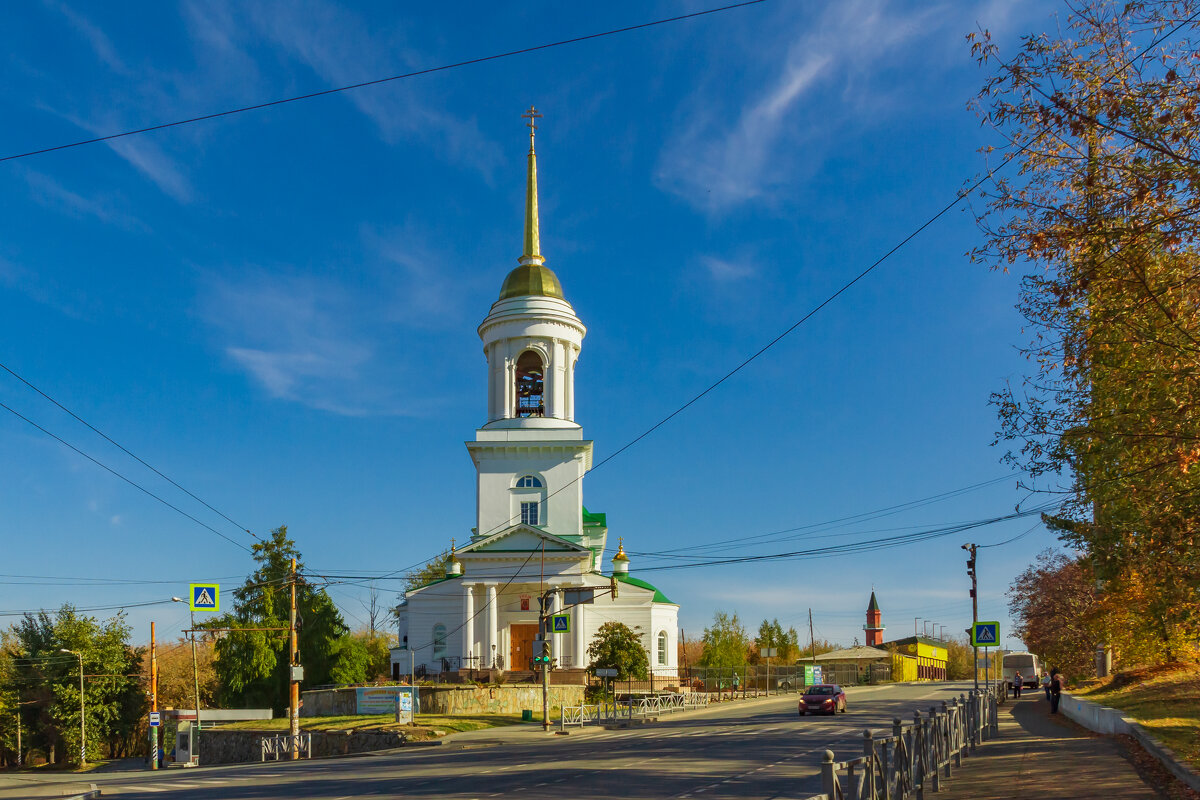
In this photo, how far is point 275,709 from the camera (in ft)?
212

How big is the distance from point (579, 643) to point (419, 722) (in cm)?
1570

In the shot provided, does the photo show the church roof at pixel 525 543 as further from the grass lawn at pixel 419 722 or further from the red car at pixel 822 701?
the red car at pixel 822 701

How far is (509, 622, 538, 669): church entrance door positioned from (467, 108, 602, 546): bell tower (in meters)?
5.30

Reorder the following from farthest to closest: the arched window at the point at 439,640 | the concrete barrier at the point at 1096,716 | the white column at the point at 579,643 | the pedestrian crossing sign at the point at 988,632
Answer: the arched window at the point at 439,640, the white column at the point at 579,643, the pedestrian crossing sign at the point at 988,632, the concrete barrier at the point at 1096,716

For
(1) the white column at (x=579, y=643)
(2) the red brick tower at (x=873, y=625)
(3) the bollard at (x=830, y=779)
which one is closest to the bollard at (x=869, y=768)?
(3) the bollard at (x=830, y=779)

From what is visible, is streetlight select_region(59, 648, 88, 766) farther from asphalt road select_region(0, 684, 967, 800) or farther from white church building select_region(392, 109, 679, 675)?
asphalt road select_region(0, 684, 967, 800)

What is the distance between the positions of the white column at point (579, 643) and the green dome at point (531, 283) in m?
17.7

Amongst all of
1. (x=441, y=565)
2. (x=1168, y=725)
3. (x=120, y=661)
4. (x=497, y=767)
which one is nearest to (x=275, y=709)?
(x=120, y=661)

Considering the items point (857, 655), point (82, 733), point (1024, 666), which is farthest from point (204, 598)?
point (857, 655)

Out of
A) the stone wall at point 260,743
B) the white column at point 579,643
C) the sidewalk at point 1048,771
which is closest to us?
the sidewalk at point 1048,771

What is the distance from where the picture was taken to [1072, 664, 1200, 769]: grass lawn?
18.9m

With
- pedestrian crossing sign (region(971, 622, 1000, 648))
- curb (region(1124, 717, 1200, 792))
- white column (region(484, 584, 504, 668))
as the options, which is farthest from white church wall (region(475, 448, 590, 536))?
curb (region(1124, 717, 1200, 792))

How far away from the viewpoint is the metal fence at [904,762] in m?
11.4

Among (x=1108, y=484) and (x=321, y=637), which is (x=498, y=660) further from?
(x=1108, y=484)
